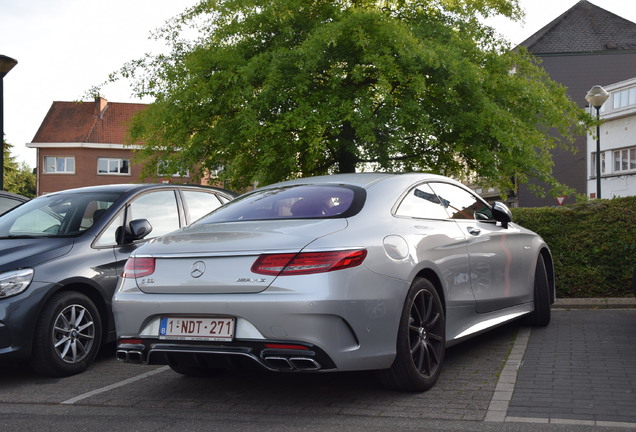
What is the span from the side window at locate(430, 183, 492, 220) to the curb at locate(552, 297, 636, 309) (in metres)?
3.03

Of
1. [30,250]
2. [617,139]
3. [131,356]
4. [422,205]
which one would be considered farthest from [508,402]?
[617,139]

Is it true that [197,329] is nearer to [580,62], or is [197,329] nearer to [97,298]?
[97,298]

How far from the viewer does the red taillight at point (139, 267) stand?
4605 mm

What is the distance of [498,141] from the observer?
22.3 m

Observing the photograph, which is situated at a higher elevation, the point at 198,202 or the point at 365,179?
the point at 365,179

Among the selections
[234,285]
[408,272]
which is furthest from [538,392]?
[234,285]

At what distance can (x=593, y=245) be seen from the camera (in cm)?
958

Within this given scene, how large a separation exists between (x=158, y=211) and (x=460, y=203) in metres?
3.03

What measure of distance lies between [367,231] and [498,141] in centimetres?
1866

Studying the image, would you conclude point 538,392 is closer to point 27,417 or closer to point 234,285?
point 234,285

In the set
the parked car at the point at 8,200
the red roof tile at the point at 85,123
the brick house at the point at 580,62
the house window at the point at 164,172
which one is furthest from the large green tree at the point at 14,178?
the parked car at the point at 8,200

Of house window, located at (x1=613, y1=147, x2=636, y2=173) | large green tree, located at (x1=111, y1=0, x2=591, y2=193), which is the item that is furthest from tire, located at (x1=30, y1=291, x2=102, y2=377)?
house window, located at (x1=613, y1=147, x2=636, y2=173)

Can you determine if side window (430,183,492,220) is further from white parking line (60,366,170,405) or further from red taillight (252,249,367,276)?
white parking line (60,366,170,405)

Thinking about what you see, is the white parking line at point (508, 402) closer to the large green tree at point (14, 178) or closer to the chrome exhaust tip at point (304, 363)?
the chrome exhaust tip at point (304, 363)
